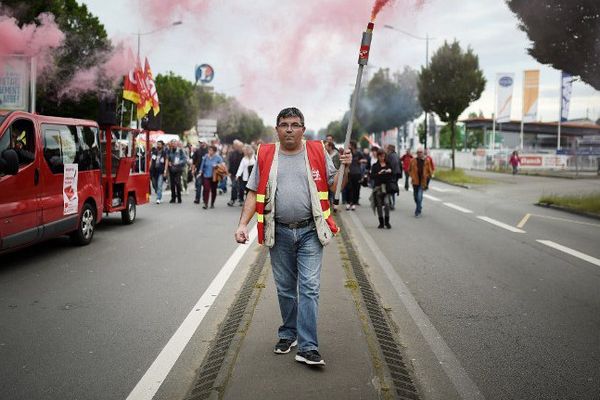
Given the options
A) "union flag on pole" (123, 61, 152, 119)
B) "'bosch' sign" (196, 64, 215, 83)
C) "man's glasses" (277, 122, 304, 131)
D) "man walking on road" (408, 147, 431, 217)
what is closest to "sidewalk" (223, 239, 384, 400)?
"man's glasses" (277, 122, 304, 131)

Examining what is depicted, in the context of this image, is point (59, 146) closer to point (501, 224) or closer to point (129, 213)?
point (129, 213)

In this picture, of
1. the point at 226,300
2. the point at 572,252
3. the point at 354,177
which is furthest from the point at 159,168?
the point at 226,300

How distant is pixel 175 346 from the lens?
209 inches

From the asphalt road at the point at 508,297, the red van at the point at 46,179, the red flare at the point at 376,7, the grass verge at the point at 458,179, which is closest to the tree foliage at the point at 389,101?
the grass verge at the point at 458,179

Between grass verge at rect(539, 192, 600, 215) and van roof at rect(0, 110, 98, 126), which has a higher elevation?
van roof at rect(0, 110, 98, 126)

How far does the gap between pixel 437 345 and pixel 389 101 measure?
65.3 metres

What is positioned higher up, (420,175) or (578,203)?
(420,175)

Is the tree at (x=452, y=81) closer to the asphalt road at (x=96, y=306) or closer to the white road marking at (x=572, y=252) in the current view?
the white road marking at (x=572, y=252)

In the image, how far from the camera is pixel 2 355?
5062 mm

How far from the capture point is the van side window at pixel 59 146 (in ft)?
31.4

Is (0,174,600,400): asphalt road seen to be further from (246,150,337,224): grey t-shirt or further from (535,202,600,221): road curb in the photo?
(535,202,600,221): road curb

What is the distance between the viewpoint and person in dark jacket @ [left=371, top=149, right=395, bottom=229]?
1425cm

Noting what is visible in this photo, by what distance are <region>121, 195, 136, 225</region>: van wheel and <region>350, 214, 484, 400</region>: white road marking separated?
682 cm

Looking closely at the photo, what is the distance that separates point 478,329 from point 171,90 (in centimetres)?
5954
